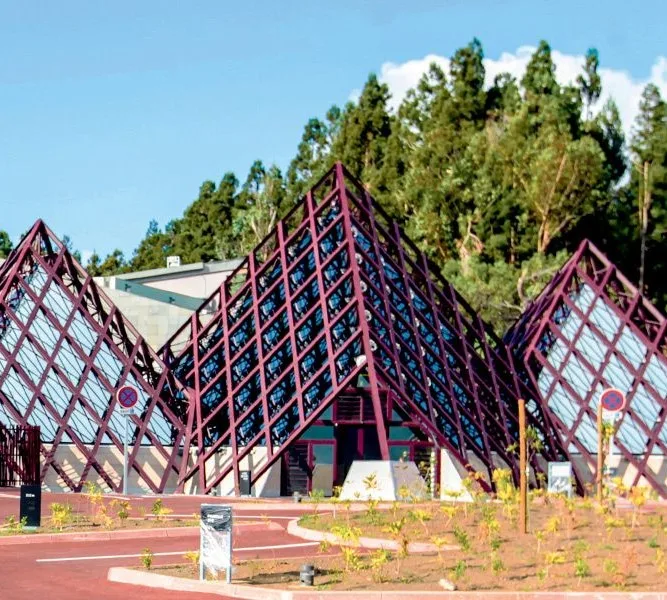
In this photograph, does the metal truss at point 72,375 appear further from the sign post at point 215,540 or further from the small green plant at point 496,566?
the small green plant at point 496,566

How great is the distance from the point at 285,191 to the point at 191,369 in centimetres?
6782

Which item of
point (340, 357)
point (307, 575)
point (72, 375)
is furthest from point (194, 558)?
point (72, 375)

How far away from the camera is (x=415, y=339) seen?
43.3m

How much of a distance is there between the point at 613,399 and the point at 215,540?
23.7 meters

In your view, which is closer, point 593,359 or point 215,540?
point 215,540

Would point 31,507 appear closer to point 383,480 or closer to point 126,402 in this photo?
point 383,480

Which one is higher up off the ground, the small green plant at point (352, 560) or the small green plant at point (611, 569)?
the small green plant at point (352, 560)

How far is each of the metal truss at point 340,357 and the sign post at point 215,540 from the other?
70.5 feet

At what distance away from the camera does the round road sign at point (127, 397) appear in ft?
132

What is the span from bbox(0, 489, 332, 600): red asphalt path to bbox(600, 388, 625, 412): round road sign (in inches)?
537

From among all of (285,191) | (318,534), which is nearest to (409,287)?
(318,534)

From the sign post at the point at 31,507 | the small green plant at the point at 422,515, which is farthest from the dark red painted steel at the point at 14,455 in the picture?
the small green plant at the point at 422,515

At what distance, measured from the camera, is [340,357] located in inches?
1705

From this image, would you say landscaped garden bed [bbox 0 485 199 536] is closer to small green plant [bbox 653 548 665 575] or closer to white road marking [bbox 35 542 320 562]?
white road marking [bbox 35 542 320 562]
